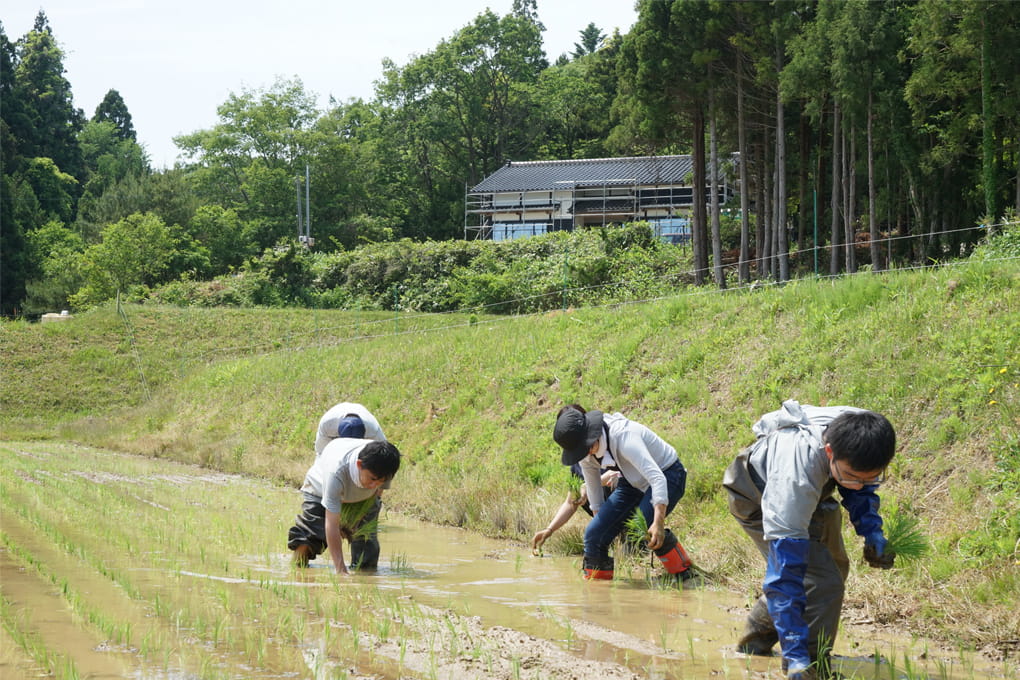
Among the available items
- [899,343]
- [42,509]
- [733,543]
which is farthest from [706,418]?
[42,509]

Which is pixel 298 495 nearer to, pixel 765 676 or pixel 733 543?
pixel 733 543

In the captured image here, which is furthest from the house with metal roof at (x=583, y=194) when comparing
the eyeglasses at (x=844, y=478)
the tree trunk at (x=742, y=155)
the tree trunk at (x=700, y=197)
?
the eyeglasses at (x=844, y=478)

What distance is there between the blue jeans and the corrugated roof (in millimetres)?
43632

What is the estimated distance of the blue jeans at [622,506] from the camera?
675 centimetres

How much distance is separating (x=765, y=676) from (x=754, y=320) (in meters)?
7.72

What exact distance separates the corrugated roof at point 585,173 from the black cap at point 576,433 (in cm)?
4404

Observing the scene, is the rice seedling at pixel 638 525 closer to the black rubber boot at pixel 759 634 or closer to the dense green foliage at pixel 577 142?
the black rubber boot at pixel 759 634

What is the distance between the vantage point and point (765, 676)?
4559mm

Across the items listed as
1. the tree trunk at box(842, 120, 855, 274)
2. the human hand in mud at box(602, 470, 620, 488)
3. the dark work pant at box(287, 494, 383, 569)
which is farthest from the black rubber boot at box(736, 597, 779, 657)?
the tree trunk at box(842, 120, 855, 274)

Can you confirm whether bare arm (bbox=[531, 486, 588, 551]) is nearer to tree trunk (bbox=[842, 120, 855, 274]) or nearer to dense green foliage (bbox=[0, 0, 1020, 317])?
dense green foliage (bbox=[0, 0, 1020, 317])

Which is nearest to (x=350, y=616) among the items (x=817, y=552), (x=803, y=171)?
(x=817, y=552)

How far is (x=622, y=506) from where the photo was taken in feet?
22.1

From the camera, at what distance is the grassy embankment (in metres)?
6.36

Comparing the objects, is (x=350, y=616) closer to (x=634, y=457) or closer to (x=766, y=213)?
(x=634, y=457)
